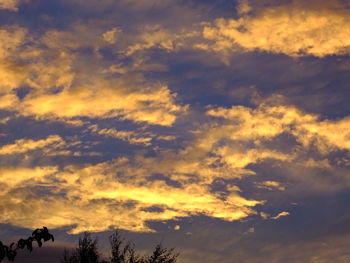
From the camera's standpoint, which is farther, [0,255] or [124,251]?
[124,251]

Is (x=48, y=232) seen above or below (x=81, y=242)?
below


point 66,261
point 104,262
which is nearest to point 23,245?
point 104,262

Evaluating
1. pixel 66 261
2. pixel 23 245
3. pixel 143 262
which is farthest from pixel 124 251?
pixel 23 245

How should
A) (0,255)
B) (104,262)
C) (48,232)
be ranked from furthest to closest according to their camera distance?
(104,262)
(48,232)
(0,255)

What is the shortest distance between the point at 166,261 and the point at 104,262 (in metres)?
7.66

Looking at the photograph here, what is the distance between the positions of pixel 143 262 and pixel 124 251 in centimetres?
204

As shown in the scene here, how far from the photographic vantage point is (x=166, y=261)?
4878 centimetres

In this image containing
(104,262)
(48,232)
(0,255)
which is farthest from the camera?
(104,262)

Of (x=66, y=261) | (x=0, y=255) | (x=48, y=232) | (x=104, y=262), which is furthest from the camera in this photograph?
(x=66, y=261)

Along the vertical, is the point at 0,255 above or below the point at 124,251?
below

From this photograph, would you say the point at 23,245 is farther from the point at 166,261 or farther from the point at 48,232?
the point at 166,261

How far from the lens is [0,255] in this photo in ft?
20.8

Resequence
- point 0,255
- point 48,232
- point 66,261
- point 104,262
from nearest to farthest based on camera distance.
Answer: point 0,255, point 48,232, point 104,262, point 66,261

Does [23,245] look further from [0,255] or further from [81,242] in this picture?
[81,242]
